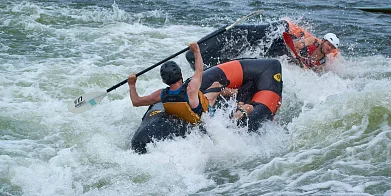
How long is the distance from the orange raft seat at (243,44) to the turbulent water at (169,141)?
421 mm

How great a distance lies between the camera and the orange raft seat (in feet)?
29.4

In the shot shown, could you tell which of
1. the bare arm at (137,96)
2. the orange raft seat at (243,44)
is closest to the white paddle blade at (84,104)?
the bare arm at (137,96)

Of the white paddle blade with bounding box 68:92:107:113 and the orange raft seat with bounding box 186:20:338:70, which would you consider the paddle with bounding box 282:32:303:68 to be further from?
the white paddle blade with bounding box 68:92:107:113

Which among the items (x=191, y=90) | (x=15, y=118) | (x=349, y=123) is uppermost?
(x=191, y=90)

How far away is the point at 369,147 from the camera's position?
5.93m

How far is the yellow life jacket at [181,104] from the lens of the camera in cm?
604

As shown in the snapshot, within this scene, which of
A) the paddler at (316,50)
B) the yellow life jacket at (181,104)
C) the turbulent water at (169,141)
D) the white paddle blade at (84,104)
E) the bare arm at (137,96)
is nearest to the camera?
the turbulent water at (169,141)

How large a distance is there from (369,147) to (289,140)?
95 centimetres

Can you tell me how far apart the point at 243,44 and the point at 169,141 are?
11.0ft

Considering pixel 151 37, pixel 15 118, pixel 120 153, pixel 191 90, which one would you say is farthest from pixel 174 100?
pixel 151 37

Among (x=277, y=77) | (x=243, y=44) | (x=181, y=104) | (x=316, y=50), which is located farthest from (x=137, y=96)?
(x=316, y=50)

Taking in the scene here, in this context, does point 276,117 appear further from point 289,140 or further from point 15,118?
point 15,118

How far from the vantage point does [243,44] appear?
9055mm

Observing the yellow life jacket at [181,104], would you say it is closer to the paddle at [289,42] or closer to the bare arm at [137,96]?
the bare arm at [137,96]
